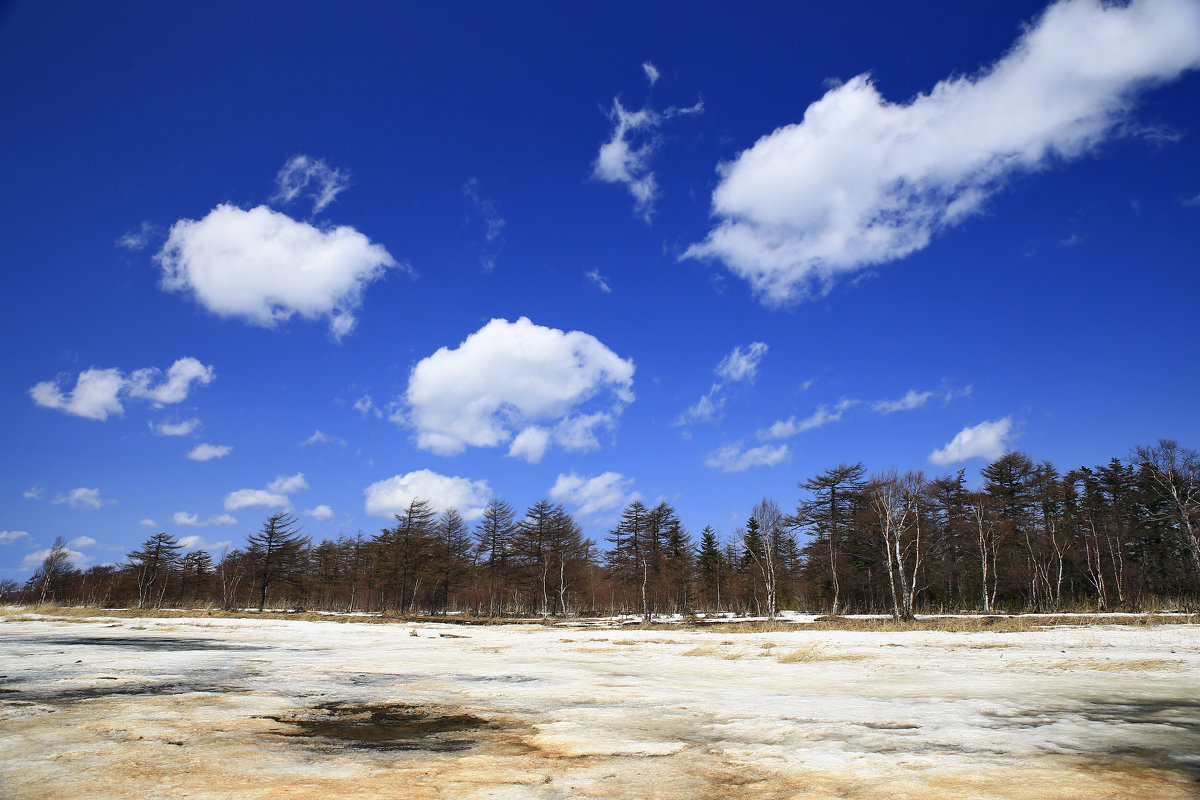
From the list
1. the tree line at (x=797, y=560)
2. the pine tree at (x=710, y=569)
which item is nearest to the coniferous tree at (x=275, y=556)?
the tree line at (x=797, y=560)

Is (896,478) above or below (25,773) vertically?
above

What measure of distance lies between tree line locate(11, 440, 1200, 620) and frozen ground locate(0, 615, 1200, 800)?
2647cm

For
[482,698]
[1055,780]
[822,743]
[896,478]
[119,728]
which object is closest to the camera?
[1055,780]

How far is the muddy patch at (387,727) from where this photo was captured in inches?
217

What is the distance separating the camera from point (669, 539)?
220 ft

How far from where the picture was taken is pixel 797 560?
59.4m

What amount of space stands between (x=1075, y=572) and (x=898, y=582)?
1378cm

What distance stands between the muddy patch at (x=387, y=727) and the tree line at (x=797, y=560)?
3094 cm

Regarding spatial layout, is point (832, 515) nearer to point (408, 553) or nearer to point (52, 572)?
point (408, 553)

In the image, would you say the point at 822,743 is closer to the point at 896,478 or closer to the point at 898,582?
the point at 896,478

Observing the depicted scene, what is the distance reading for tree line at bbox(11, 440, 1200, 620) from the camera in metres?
44.0

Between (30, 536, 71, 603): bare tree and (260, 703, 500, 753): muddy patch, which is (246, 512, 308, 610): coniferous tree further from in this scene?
(260, 703, 500, 753): muddy patch

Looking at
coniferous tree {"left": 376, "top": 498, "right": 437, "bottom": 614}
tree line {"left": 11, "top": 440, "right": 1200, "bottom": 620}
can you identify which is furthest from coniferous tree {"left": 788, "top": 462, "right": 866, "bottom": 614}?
coniferous tree {"left": 376, "top": 498, "right": 437, "bottom": 614}

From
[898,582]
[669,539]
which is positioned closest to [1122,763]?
[898,582]
